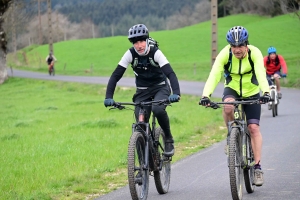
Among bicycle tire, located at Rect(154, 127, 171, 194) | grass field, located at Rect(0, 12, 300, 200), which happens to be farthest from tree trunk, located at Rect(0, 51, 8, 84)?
bicycle tire, located at Rect(154, 127, 171, 194)

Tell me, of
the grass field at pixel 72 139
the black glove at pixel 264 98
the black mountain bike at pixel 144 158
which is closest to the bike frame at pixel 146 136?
the black mountain bike at pixel 144 158

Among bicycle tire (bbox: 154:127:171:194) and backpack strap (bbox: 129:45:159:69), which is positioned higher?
backpack strap (bbox: 129:45:159:69)

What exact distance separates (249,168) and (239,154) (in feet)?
1.21

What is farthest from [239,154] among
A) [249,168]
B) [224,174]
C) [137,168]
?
[224,174]

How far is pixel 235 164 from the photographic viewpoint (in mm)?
7293

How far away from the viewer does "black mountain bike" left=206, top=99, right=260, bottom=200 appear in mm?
7176

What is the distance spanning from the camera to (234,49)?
25.4 ft

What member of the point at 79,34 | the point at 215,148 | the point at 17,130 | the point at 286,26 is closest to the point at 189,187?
the point at 215,148

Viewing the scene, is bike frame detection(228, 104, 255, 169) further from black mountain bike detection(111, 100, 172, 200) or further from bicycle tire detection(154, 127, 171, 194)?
bicycle tire detection(154, 127, 171, 194)

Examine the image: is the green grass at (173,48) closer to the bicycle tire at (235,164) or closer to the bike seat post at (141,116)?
the bike seat post at (141,116)

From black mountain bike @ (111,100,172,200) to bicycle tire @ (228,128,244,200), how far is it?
2.90 feet

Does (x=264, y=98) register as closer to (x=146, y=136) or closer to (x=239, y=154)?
(x=239, y=154)

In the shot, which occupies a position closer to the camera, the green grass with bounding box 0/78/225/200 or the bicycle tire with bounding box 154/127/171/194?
the bicycle tire with bounding box 154/127/171/194

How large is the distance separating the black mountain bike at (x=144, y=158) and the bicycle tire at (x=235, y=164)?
2.90 feet
